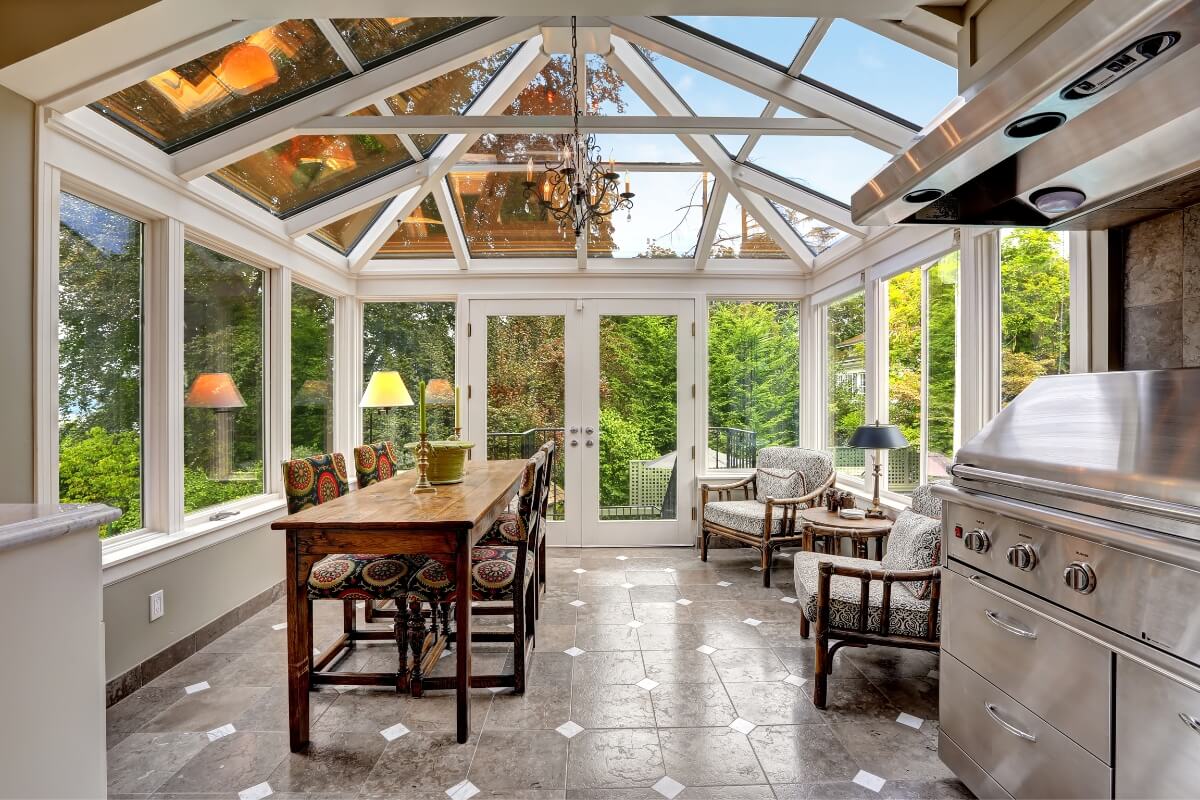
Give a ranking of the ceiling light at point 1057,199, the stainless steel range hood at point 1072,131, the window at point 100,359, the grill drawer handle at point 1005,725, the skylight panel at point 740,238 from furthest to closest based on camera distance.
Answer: the skylight panel at point 740,238
the window at point 100,359
the ceiling light at point 1057,199
the grill drawer handle at point 1005,725
the stainless steel range hood at point 1072,131

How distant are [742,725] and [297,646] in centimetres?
172

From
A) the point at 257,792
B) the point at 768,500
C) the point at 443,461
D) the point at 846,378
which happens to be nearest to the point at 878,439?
the point at 768,500

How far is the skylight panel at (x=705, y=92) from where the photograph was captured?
3258 millimetres

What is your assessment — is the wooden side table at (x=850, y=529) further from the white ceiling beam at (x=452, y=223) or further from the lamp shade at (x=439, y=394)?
the white ceiling beam at (x=452, y=223)

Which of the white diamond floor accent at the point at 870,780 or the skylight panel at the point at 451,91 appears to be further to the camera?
the skylight panel at the point at 451,91

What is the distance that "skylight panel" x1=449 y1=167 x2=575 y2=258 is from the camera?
418 centimetres

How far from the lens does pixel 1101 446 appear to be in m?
1.40

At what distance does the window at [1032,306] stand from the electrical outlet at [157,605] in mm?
4161

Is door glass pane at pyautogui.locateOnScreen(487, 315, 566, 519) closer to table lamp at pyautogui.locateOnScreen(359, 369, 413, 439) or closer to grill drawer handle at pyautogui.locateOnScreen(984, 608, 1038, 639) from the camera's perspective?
table lamp at pyautogui.locateOnScreen(359, 369, 413, 439)

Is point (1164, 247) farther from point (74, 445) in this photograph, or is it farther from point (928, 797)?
point (74, 445)

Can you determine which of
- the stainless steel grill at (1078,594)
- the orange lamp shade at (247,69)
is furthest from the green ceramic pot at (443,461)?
the stainless steel grill at (1078,594)

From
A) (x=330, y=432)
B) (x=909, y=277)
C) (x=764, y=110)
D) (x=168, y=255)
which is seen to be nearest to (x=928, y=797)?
(x=909, y=277)

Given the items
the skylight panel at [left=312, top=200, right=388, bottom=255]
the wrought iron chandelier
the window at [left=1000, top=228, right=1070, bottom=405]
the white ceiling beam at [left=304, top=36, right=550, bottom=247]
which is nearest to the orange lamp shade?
the white ceiling beam at [left=304, top=36, right=550, bottom=247]

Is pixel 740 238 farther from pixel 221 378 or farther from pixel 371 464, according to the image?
pixel 221 378
